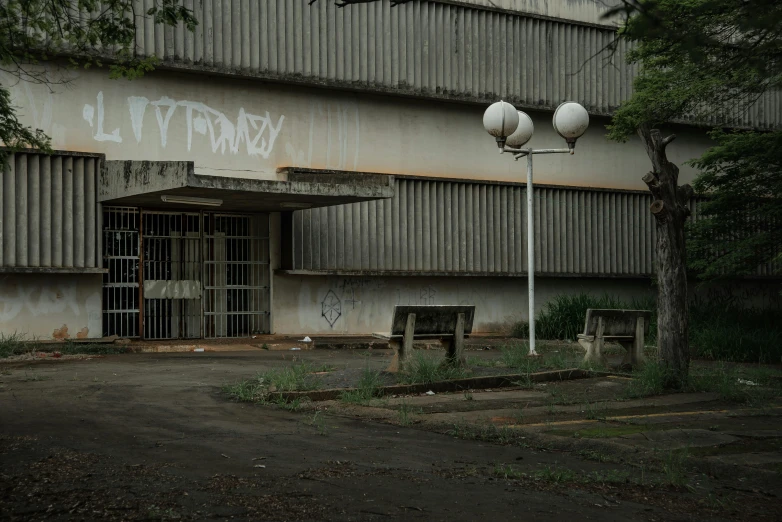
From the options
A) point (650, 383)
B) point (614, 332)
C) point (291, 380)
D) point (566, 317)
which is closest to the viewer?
point (291, 380)

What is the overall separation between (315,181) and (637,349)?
6.12 meters

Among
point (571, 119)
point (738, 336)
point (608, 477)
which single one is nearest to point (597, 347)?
point (571, 119)

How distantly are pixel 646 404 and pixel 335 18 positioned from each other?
457 inches

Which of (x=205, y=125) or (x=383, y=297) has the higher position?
(x=205, y=125)

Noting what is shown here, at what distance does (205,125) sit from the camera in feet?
57.9

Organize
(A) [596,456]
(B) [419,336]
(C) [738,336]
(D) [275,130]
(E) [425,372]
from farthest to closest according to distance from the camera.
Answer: (D) [275,130], (C) [738,336], (B) [419,336], (E) [425,372], (A) [596,456]

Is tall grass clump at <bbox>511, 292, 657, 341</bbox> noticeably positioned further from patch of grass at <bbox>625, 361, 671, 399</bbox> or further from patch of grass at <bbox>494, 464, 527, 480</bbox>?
patch of grass at <bbox>494, 464, 527, 480</bbox>

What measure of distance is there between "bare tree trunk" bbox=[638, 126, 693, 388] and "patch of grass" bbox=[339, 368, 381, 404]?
341cm

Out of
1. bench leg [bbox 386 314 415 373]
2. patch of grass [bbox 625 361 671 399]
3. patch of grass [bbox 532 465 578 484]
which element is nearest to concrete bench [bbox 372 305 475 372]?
bench leg [bbox 386 314 415 373]

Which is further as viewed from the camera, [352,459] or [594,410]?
[594,410]

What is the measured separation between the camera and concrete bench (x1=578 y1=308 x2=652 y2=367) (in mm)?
12438

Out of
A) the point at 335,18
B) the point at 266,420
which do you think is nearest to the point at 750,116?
the point at 335,18

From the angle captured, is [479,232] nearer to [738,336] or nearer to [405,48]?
[405,48]

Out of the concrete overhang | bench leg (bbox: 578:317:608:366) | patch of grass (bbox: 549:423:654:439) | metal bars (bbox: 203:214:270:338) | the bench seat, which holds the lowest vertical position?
patch of grass (bbox: 549:423:654:439)
